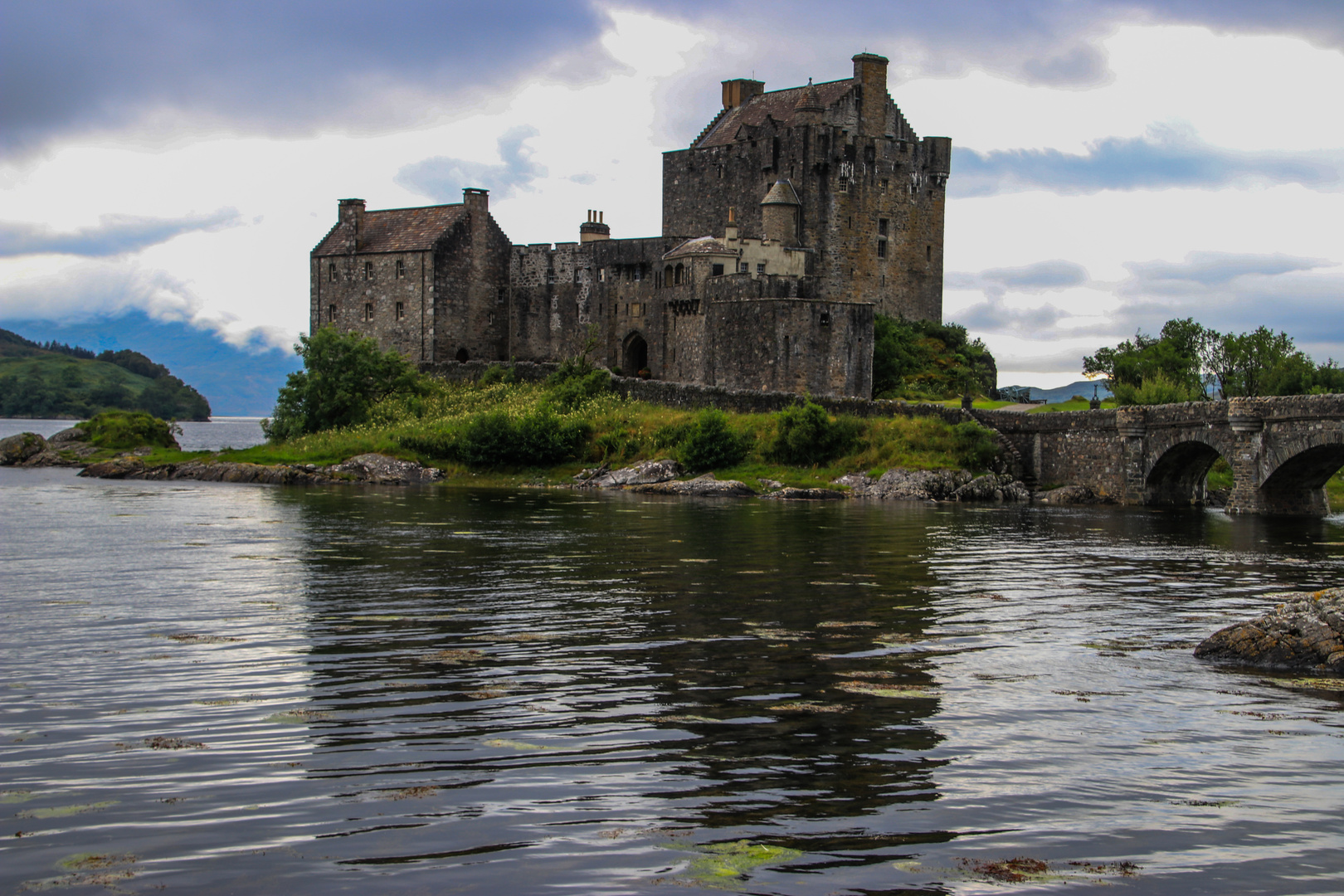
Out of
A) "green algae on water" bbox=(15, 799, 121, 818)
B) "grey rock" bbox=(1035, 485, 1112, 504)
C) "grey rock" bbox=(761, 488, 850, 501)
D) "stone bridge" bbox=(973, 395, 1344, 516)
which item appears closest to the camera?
"green algae on water" bbox=(15, 799, 121, 818)

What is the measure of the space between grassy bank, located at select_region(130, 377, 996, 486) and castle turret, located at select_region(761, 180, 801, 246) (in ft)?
41.2

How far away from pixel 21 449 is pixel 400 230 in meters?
24.9

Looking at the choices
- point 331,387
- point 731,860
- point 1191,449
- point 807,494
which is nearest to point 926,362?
point 807,494

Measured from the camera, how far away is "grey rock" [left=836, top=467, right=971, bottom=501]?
163 ft

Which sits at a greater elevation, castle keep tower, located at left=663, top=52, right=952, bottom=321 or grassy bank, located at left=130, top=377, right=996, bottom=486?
castle keep tower, located at left=663, top=52, right=952, bottom=321

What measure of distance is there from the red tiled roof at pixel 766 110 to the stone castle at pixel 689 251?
137 mm

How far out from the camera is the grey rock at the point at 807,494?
49562 mm

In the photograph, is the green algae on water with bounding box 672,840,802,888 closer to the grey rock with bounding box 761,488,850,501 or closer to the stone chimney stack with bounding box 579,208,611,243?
the grey rock with bounding box 761,488,850,501

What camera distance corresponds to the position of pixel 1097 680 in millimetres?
14297

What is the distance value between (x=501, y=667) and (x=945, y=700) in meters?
4.94

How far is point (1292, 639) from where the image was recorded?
15.0m

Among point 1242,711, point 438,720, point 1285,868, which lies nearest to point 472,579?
point 438,720

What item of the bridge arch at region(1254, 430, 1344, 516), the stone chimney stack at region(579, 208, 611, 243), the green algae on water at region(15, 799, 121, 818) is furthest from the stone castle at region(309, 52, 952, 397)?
the green algae on water at region(15, 799, 121, 818)

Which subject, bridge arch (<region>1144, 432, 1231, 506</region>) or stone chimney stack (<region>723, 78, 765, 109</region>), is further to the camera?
stone chimney stack (<region>723, 78, 765, 109</region>)
